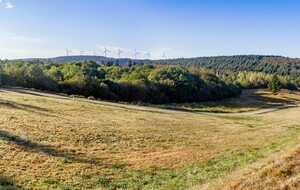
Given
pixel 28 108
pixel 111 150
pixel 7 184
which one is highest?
→ pixel 28 108

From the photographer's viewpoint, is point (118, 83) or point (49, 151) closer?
→ point (49, 151)

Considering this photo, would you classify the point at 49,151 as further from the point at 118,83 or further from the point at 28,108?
the point at 118,83

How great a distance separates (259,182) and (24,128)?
1927cm

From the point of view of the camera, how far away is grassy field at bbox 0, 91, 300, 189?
16453 millimetres

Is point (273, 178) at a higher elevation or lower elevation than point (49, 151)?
higher

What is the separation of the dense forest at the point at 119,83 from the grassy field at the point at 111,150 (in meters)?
37.6

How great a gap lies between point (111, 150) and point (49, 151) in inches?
177

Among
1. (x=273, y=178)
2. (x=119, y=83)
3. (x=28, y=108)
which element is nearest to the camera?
(x=273, y=178)

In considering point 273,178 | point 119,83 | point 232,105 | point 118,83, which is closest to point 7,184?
point 273,178

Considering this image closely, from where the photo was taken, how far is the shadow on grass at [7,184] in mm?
14003

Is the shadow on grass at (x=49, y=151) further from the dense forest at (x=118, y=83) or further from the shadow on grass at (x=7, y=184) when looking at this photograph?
the dense forest at (x=118, y=83)

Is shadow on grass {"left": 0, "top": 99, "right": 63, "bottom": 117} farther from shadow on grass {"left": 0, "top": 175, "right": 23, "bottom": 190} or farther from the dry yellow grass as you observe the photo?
the dry yellow grass

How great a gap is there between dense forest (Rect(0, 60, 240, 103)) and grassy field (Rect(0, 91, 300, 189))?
123ft

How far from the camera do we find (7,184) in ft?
47.3
